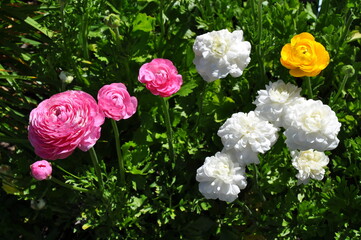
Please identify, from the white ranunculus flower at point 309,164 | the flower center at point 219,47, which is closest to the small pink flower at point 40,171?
the flower center at point 219,47

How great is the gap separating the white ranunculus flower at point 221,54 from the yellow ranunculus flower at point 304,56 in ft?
A: 0.39

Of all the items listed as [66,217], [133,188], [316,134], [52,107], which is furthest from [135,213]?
[316,134]

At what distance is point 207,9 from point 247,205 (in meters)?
0.73

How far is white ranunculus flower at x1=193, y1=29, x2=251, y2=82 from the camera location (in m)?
1.36

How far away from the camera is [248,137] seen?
50.3 inches

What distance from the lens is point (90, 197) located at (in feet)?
5.24

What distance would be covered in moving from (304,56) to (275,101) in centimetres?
15

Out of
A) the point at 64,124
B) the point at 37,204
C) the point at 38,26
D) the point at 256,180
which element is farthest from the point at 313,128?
the point at 38,26

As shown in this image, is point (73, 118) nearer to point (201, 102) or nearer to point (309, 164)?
point (201, 102)

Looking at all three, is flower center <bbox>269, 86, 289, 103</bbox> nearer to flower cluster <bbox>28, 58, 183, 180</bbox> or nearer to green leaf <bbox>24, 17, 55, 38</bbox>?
flower cluster <bbox>28, 58, 183, 180</bbox>

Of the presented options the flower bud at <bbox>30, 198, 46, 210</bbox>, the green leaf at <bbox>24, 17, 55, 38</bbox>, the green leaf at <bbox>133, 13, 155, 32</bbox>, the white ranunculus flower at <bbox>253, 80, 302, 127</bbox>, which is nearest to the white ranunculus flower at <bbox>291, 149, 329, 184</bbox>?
the white ranunculus flower at <bbox>253, 80, 302, 127</bbox>

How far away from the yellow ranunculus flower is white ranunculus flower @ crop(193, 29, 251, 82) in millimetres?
119

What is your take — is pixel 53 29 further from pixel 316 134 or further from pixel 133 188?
pixel 316 134

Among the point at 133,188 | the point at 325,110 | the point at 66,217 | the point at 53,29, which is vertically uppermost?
the point at 325,110
